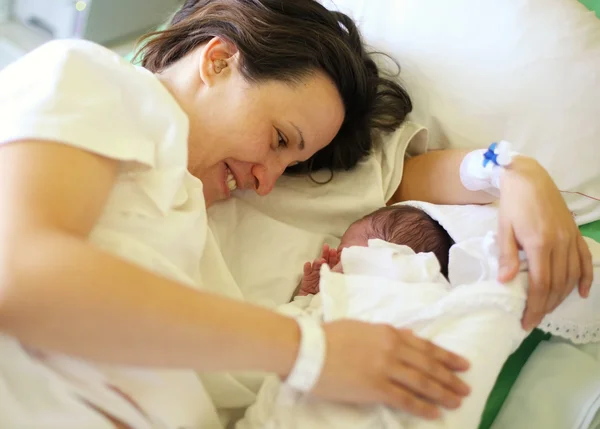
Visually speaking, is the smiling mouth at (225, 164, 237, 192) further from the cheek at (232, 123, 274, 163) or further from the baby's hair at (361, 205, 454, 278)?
the baby's hair at (361, 205, 454, 278)

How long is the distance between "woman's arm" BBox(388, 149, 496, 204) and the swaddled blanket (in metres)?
0.24

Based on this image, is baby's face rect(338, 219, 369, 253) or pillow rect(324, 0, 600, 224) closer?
baby's face rect(338, 219, 369, 253)

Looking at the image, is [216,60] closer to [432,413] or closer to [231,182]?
[231,182]

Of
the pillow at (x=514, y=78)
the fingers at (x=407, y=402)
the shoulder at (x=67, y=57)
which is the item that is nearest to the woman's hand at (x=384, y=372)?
the fingers at (x=407, y=402)

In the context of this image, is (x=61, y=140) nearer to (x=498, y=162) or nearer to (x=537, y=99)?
(x=498, y=162)

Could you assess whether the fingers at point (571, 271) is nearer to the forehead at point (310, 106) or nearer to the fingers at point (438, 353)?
the fingers at point (438, 353)

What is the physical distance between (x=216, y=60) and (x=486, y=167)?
1.73ft

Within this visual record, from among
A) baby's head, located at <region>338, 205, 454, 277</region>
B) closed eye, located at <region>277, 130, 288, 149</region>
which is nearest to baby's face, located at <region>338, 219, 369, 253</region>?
baby's head, located at <region>338, 205, 454, 277</region>

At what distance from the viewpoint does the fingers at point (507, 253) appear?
85cm

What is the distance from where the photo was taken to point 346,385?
0.69 metres

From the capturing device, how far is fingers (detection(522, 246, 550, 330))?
0.86 m

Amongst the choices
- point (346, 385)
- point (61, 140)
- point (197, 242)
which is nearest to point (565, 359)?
point (346, 385)

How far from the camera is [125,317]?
0.59 m

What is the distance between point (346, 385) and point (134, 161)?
0.42m
